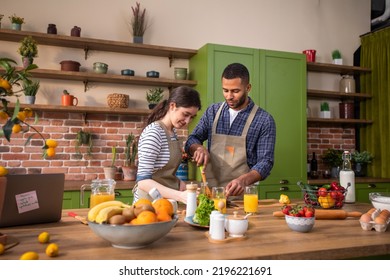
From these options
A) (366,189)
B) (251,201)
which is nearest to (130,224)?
(251,201)

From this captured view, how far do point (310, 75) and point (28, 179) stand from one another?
4.23 m

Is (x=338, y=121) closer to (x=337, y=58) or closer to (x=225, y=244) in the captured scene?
(x=337, y=58)

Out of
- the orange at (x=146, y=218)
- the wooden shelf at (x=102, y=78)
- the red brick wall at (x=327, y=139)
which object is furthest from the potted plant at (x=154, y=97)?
the orange at (x=146, y=218)

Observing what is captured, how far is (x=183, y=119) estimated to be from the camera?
207cm

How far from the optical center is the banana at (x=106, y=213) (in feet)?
3.68

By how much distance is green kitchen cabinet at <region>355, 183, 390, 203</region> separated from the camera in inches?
165

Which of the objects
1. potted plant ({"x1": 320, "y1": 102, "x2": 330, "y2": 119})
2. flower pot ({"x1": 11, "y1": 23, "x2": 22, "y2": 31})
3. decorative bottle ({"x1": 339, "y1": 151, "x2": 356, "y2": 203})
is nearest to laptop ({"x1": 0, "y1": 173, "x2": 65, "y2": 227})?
decorative bottle ({"x1": 339, "y1": 151, "x2": 356, "y2": 203})

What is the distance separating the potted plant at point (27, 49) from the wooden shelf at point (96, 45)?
11cm

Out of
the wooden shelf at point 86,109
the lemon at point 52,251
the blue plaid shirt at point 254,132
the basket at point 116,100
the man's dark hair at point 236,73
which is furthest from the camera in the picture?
the basket at point 116,100

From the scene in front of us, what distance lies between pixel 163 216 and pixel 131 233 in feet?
0.47

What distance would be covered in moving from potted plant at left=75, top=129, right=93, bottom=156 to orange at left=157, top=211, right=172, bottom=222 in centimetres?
271

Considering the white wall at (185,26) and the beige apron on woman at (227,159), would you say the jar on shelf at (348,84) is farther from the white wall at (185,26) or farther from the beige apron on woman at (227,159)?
the beige apron on woman at (227,159)

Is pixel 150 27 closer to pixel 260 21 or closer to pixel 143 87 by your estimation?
pixel 143 87

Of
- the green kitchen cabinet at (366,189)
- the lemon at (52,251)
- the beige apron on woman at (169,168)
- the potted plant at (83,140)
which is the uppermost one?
the potted plant at (83,140)
